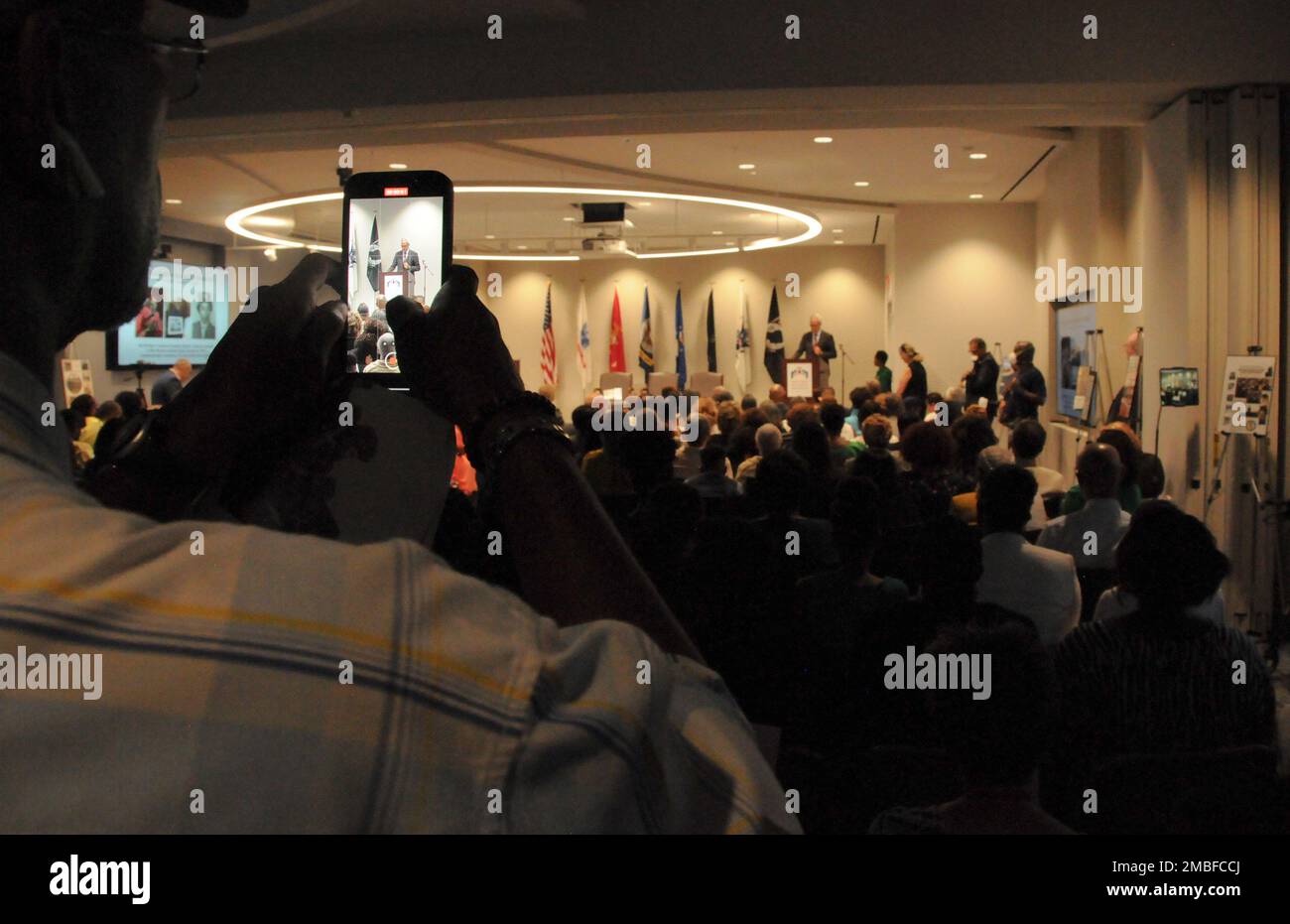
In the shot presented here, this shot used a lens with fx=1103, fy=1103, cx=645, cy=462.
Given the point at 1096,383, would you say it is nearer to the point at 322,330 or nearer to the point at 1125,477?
the point at 1125,477

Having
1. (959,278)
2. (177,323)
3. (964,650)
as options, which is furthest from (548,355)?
(964,650)

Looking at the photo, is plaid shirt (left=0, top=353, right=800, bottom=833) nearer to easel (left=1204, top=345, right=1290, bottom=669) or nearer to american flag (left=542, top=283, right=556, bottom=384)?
easel (left=1204, top=345, right=1290, bottom=669)

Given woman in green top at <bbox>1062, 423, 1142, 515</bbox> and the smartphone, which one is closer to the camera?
the smartphone

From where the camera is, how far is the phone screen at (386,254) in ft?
4.57

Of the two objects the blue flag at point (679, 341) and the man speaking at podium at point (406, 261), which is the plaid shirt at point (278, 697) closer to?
the man speaking at podium at point (406, 261)

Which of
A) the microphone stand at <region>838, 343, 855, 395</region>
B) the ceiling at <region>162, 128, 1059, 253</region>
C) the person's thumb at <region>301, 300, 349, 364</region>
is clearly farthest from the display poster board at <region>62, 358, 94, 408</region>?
the person's thumb at <region>301, 300, 349, 364</region>

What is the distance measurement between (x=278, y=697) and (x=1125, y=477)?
508 centimetres

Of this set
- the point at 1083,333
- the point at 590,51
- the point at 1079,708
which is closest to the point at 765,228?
the point at 1083,333

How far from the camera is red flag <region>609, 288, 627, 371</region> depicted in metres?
19.8

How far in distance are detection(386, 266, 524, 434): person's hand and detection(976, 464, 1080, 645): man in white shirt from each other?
2.85 m

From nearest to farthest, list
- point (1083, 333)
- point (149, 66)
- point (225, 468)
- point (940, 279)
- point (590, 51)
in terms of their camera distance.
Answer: point (149, 66) → point (225, 468) → point (590, 51) → point (1083, 333) → point (940, 279)

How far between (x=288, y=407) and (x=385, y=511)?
9cm
